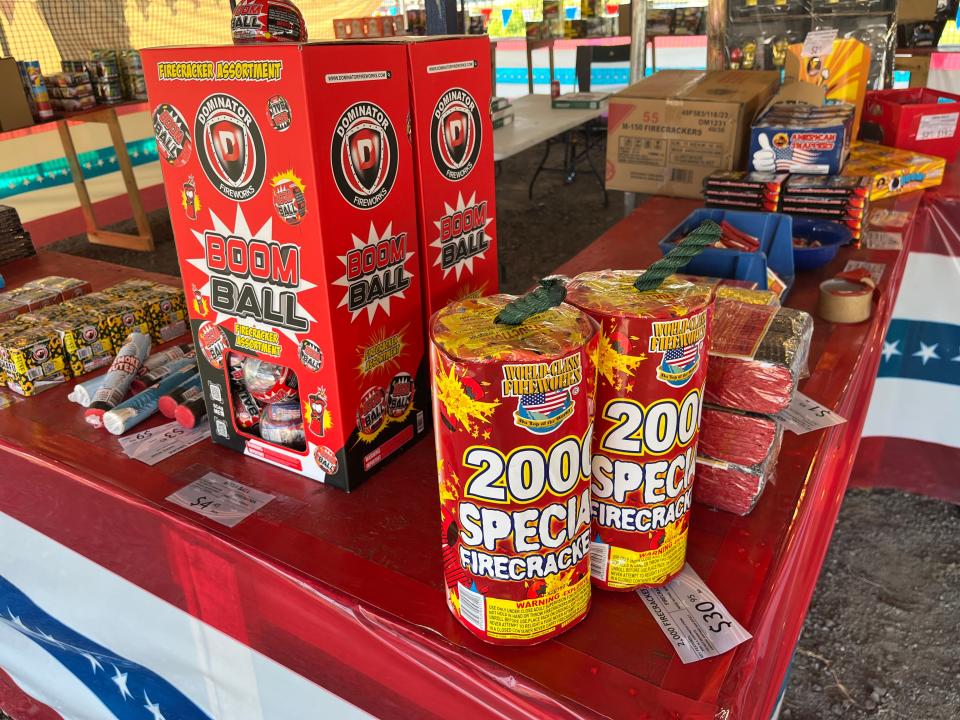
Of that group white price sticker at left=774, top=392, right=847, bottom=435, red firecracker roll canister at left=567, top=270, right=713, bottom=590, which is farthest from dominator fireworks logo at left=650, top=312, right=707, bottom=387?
white price sticker at left=774, top=392, right=847, bottom=435

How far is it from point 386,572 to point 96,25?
722cm

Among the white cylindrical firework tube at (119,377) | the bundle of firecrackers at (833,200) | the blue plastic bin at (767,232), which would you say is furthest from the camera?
the bundle of firecrackers at (833,200)

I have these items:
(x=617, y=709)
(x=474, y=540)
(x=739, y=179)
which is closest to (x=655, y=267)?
(x=474, y=540)

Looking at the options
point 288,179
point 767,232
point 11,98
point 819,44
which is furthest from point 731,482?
point 11,98

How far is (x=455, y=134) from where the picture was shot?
98 cm

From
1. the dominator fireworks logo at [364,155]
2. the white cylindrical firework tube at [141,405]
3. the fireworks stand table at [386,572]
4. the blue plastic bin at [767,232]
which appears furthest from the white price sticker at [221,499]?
the blue plastic bin at [767,232]

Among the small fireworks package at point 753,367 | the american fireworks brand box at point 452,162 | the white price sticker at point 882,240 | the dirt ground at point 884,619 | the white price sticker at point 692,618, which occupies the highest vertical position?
the american fireworks brand box at point 452,162

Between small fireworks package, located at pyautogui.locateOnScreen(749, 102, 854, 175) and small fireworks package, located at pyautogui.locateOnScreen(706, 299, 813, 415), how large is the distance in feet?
4.33

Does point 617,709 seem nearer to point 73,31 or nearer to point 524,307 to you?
point 524,307

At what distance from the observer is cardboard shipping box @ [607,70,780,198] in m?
2.31

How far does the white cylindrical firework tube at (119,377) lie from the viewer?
1.21 meters

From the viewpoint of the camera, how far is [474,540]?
2.19 ft

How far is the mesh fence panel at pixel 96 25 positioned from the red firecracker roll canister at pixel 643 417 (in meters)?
5.58

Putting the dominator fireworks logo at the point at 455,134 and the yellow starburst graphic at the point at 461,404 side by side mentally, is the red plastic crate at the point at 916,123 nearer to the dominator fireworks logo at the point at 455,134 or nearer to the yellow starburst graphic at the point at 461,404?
the dominator fireworks logo at the point at 455,134
